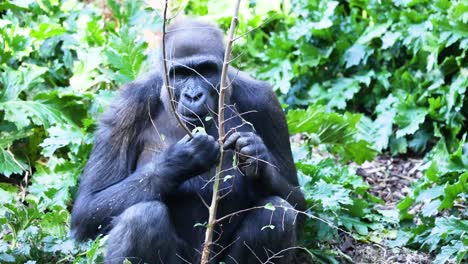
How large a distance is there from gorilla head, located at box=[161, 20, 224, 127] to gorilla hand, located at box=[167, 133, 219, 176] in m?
0.15

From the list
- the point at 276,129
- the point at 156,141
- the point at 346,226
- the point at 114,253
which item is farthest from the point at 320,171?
the point at 114,253

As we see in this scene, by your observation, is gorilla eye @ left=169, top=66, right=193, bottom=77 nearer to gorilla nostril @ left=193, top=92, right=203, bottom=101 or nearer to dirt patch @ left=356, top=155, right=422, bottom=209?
gorilla nostril @ left=193, top=92, right=203, bottom=101

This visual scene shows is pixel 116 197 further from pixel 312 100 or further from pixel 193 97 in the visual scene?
pixel 312 100

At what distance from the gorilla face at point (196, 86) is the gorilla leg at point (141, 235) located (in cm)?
68

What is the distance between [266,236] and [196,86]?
3.95ft

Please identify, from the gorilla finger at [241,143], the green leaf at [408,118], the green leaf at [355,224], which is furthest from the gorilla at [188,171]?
the green leaf at [408,118]

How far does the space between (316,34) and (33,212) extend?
451cm

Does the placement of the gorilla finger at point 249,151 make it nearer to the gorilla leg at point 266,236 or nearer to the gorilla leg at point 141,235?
the gorilla leg at point 266,236

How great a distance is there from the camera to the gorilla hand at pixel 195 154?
641 centimetres

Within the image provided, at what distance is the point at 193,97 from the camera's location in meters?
6.56

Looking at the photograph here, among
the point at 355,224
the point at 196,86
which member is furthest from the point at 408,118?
the point at 196,86

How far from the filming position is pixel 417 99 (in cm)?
991

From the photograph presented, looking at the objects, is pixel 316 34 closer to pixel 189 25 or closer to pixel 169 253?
pixel 189 25

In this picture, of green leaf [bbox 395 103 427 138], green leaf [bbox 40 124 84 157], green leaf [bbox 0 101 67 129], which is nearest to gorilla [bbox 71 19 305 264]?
green leaf [bbox 40 124 84 157]
